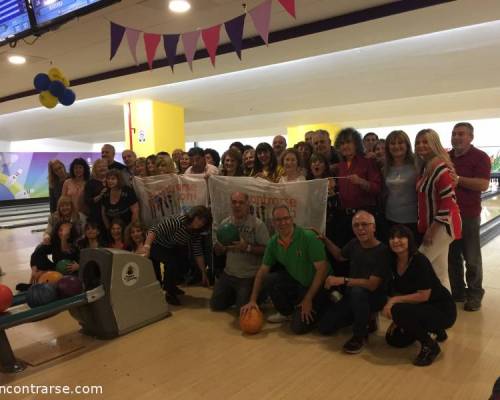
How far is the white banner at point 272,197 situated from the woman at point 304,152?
288 millimetres

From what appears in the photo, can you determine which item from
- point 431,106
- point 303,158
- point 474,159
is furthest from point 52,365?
point 431,106

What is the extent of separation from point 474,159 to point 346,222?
1029mm

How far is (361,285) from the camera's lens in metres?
2.53

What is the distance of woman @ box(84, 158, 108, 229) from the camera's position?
3979 mm

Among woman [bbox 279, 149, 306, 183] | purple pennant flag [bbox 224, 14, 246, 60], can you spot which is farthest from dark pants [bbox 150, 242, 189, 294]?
purple pennant flag [bbox 224, 14, 246, 60]

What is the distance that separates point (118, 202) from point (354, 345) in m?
2.52

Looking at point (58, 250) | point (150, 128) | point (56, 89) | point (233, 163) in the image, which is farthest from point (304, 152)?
point (150, 128)

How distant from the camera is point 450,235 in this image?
103 inches

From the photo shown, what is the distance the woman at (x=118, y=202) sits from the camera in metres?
3.88

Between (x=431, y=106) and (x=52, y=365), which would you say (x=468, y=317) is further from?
(x=431, y=106)

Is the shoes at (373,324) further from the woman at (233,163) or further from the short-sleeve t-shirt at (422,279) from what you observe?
the woman at (233,163)

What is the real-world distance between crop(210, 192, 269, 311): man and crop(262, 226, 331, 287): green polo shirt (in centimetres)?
31

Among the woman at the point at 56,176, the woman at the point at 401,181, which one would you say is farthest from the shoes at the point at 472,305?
the woman at the point at 56,176

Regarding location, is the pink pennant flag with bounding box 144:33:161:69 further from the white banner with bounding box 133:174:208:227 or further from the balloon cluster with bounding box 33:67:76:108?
the balloon cluster with bounding box 33:67:76:108
